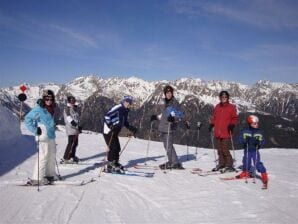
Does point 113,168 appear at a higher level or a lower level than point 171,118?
lower

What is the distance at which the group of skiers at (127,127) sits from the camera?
9945mm

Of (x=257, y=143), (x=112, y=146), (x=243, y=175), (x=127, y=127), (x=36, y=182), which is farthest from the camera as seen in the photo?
(x=127, y=127)

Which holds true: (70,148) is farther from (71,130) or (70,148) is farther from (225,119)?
(225,119)

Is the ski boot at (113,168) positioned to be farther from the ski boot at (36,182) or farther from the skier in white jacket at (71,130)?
the ski boot at (36,182)

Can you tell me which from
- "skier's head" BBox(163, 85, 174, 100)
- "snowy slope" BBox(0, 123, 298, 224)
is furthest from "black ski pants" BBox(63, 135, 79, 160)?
"skier's head" BBox(163, 85, 174, 100)

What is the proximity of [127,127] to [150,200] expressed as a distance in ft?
13.5

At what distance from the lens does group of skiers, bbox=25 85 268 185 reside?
9945mm

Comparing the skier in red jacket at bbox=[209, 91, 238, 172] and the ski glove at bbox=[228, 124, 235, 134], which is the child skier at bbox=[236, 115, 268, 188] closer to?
the ski glove at bbox=[228, 124, 235, 134]

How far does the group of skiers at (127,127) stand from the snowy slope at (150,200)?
2.37 ft

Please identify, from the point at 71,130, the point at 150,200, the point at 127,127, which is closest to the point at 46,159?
the point at 150,200

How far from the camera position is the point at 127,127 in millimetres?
12422

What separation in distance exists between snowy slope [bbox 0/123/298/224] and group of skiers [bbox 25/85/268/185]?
0.72 m

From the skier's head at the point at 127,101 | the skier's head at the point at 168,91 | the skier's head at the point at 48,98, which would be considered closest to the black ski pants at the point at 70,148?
the skier's head at the point at 127,101

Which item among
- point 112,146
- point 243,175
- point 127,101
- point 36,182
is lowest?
point 36,182
